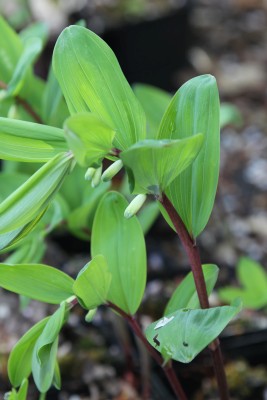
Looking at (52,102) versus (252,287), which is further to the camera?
(252,287)

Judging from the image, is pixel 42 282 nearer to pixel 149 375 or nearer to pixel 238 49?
pixel 149 375

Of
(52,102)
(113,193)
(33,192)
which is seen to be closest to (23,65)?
(52,102)

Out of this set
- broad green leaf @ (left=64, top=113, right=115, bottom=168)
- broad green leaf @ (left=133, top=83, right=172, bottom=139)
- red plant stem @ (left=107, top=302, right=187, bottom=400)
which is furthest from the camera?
broad green leaf @ (left=133, top=83, right=172, bottom=139)

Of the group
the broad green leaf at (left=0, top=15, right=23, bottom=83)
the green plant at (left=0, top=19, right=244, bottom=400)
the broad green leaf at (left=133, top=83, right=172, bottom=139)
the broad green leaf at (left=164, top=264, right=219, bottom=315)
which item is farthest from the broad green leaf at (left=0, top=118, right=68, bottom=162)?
the broad green leaf at (left=133, top=83, right=172, bottom=139)

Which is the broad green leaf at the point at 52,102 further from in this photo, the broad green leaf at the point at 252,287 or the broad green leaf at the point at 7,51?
the broad green leaf at the point at 252,287

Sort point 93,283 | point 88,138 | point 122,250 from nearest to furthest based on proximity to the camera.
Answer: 1. point 88,138
2. point 93,283
3. point 122,250

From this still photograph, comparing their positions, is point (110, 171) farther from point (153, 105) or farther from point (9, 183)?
point (153, 105)

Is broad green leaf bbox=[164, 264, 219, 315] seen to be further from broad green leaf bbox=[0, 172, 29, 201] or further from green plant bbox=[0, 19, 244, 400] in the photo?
broad green leaf bbox=[0, 172, 29, 201]
